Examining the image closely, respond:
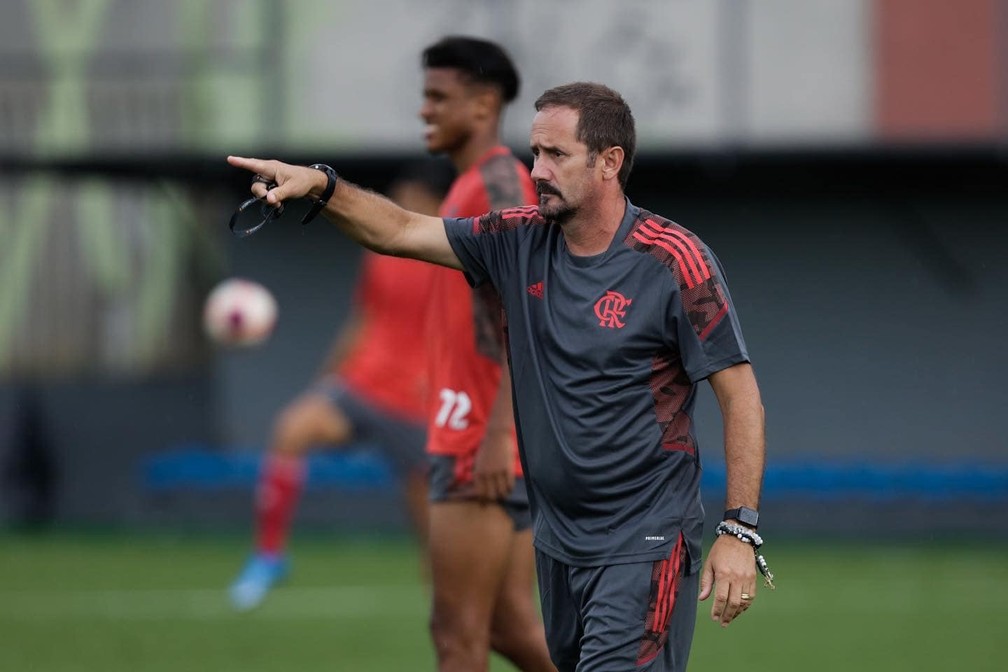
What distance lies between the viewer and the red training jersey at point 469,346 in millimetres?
6637

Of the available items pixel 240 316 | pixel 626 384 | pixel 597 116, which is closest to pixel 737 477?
pixel 626 384

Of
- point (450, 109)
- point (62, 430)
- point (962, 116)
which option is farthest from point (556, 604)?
point (62, 430)

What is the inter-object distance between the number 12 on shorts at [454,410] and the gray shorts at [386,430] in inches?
153

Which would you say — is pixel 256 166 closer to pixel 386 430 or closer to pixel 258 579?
pixel 386 430

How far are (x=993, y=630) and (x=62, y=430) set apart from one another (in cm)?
1129

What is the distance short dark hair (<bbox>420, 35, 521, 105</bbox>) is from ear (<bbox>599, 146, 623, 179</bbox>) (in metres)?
1.66

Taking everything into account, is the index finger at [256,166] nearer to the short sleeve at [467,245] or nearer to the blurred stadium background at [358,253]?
the short sleeve at [467,245]

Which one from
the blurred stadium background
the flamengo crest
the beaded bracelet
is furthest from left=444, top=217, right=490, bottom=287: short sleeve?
the blurred stadium background

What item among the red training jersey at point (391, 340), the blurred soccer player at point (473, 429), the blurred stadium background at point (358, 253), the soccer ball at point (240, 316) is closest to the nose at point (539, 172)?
the blurred soccer player at point (473, 429)

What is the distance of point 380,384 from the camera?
1130cm

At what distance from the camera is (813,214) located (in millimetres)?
18203

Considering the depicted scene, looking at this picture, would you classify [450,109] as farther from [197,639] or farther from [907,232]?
[907,232]

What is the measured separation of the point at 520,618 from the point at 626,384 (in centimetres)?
168

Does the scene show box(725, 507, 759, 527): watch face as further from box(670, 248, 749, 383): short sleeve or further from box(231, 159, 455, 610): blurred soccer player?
box(231, 159, 455, 610): blurred soccer player
